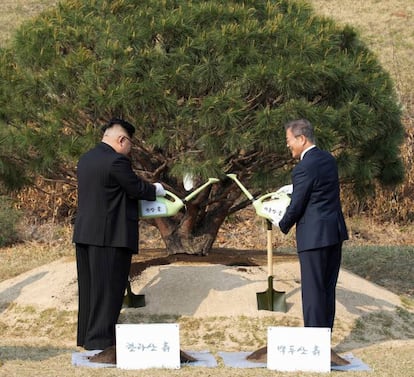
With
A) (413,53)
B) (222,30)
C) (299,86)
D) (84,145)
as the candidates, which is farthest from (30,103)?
(413,53)

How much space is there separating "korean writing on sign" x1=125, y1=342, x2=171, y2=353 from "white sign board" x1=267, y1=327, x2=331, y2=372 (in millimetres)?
722

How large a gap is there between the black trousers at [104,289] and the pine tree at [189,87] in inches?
48.0

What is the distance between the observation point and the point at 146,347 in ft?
20.4

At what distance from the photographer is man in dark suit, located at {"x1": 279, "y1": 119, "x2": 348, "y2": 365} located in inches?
249

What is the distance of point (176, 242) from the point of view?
9266 millimetres

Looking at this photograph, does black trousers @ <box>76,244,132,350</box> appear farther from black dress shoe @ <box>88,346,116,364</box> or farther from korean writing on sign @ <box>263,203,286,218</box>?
korean writing on sign @ <box>263,203,286,218</box>

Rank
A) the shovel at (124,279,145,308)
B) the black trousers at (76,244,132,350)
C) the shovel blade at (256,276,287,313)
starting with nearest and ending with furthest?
the black trousers at (76,244,132,350) → the shovel blade at (256,276,287,313) → the shovel at (124,279,145,308)

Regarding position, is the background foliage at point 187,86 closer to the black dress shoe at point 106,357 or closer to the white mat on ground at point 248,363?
the white mat on ground at point 248,363

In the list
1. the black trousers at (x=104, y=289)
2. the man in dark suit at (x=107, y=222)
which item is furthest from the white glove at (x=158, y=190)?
the black trousers at (x=104, y=289)

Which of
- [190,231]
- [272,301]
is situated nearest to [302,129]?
[272,301]

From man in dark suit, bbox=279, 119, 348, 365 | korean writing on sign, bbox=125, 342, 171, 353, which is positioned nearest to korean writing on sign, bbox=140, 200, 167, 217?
man in dark suit, bbox=279, 119, 348, 365

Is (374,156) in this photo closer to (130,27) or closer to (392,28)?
(130,27)

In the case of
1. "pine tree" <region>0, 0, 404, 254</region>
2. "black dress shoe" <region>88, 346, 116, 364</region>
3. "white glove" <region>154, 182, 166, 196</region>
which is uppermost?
"pine tree" <region>0, 0, 404, 254</region>

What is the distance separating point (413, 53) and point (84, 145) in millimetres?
17252
